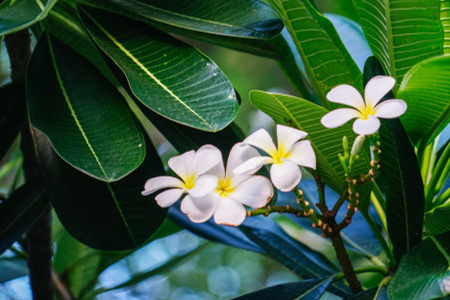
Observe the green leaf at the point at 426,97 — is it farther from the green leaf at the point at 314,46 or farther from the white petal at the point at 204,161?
the white petal at the point at 204,161

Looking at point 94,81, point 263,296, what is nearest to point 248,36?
point 94,81

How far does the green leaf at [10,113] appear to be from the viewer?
0.96 m

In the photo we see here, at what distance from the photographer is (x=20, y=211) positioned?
933 millimetres

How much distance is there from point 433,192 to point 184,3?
44 centimetres

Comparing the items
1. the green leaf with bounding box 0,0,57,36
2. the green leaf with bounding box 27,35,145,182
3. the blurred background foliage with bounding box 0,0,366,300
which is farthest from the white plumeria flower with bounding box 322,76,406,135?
the blurred background foliage with bounding box 0,0,366,300

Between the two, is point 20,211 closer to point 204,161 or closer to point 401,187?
point 204,161

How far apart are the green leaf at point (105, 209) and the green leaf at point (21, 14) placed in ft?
0.75

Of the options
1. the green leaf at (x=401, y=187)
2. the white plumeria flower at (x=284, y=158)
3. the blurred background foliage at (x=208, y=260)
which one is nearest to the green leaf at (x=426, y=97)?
the green leaf at (x=401, y=187)

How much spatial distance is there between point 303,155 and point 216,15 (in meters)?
0.35

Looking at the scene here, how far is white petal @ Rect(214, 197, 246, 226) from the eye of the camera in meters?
0.52

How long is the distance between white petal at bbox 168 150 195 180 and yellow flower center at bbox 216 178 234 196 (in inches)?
1.3

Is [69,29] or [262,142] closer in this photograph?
[262,142]

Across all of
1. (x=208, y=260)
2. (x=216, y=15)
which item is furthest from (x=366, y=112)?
(x=208, y=260)

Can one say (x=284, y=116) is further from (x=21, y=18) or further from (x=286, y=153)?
(x=21, y=18)
